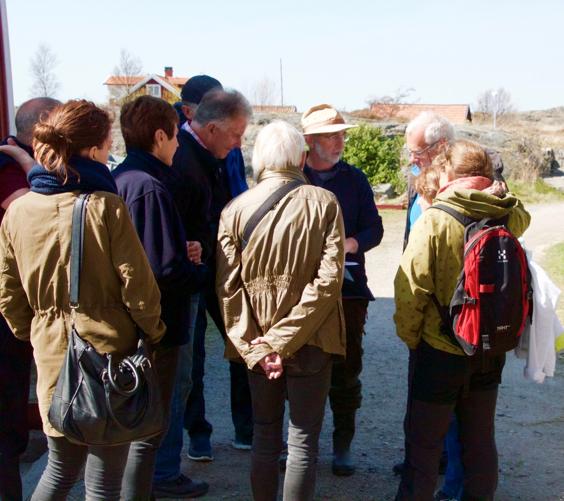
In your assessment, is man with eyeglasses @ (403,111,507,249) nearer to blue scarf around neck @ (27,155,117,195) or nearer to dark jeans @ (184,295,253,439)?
dark jeans @ (184,295,253,439)

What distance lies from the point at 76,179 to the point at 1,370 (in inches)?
44.0

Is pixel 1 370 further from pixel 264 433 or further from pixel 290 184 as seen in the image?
pixel 290 184

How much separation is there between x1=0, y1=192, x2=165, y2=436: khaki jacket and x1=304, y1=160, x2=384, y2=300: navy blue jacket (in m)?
1.42

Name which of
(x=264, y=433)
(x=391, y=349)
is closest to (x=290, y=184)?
(x=264, y=433)

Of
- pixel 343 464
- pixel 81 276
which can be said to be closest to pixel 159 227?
pixel 81 276

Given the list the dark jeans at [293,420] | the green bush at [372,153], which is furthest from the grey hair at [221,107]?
the green bush at [372,153]

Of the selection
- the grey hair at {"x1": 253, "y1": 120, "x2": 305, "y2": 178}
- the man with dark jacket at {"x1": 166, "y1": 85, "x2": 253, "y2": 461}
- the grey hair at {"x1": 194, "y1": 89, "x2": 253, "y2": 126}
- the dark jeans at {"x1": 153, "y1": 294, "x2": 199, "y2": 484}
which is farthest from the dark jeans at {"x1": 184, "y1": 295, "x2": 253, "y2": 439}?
the grey hair at {"x1": 253, "y1": 120, "x2": 305, "y2": 178}

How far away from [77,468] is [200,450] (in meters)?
1.37

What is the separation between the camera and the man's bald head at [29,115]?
10.6 feet

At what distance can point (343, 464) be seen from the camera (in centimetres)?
385

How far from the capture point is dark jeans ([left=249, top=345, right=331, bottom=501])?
9.69 feet

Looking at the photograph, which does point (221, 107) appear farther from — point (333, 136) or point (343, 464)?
point (343, 464)

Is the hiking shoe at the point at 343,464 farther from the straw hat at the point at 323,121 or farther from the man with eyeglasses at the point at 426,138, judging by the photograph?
the straw hat at the point at 323,121

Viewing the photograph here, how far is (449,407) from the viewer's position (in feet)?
9.85
